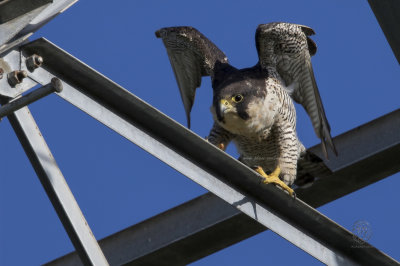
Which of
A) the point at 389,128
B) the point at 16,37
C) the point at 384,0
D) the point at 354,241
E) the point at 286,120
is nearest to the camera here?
the point at 16,37

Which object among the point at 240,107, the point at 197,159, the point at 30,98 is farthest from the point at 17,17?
the point at 240,107

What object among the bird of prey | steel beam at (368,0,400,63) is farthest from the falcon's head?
steel beam at (368,0,400,63)

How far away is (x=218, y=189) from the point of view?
4.45 metres

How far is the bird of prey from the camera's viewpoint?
6.01m

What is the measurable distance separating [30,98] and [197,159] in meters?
1.13

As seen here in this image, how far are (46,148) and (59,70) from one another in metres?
0.38

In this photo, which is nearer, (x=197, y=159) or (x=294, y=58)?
(x=197, y=159)

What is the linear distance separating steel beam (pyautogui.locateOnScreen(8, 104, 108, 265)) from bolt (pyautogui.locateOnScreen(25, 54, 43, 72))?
26 cm

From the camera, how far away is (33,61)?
3.83 metres

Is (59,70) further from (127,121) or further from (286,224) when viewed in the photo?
(286,224)

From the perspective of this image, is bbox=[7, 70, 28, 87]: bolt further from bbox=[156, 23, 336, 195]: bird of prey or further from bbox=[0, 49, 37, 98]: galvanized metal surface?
bbox=[156, 23, 336, 195]: bird of prey

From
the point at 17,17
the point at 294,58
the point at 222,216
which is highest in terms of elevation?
the point at 294,58

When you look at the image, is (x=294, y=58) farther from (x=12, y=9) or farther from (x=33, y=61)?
(x=12, y=9)

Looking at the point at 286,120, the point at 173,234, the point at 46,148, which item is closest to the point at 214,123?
the point at 286,120
